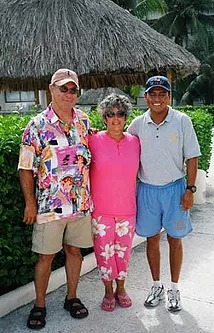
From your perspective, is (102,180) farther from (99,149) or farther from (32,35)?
(32,35)

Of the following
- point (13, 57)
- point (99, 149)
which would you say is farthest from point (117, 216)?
point (13, 57)

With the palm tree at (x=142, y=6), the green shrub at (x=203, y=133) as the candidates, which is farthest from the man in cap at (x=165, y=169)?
the palm tree at (x=142, y=6)

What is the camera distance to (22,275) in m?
3.82

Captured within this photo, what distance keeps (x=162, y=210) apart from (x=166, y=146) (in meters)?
0.51

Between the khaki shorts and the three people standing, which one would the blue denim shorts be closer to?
the three people standing

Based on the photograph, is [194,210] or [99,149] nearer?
[99,149]

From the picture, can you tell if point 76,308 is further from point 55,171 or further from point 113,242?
point 55,171

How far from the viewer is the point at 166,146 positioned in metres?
3.37

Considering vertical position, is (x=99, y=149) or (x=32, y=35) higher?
(x=32, y=35)

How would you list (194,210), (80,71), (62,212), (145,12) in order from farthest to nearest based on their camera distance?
(145,12)
(80,71)
(194,210)
(62,212)

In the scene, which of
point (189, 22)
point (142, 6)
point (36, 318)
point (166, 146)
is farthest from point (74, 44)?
point (189, 22)

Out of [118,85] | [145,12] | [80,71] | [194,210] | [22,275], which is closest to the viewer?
[22,275]

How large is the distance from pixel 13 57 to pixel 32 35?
1.90 feet

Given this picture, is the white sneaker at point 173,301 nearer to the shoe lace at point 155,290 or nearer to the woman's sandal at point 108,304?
the shoe lace at point 155,290
